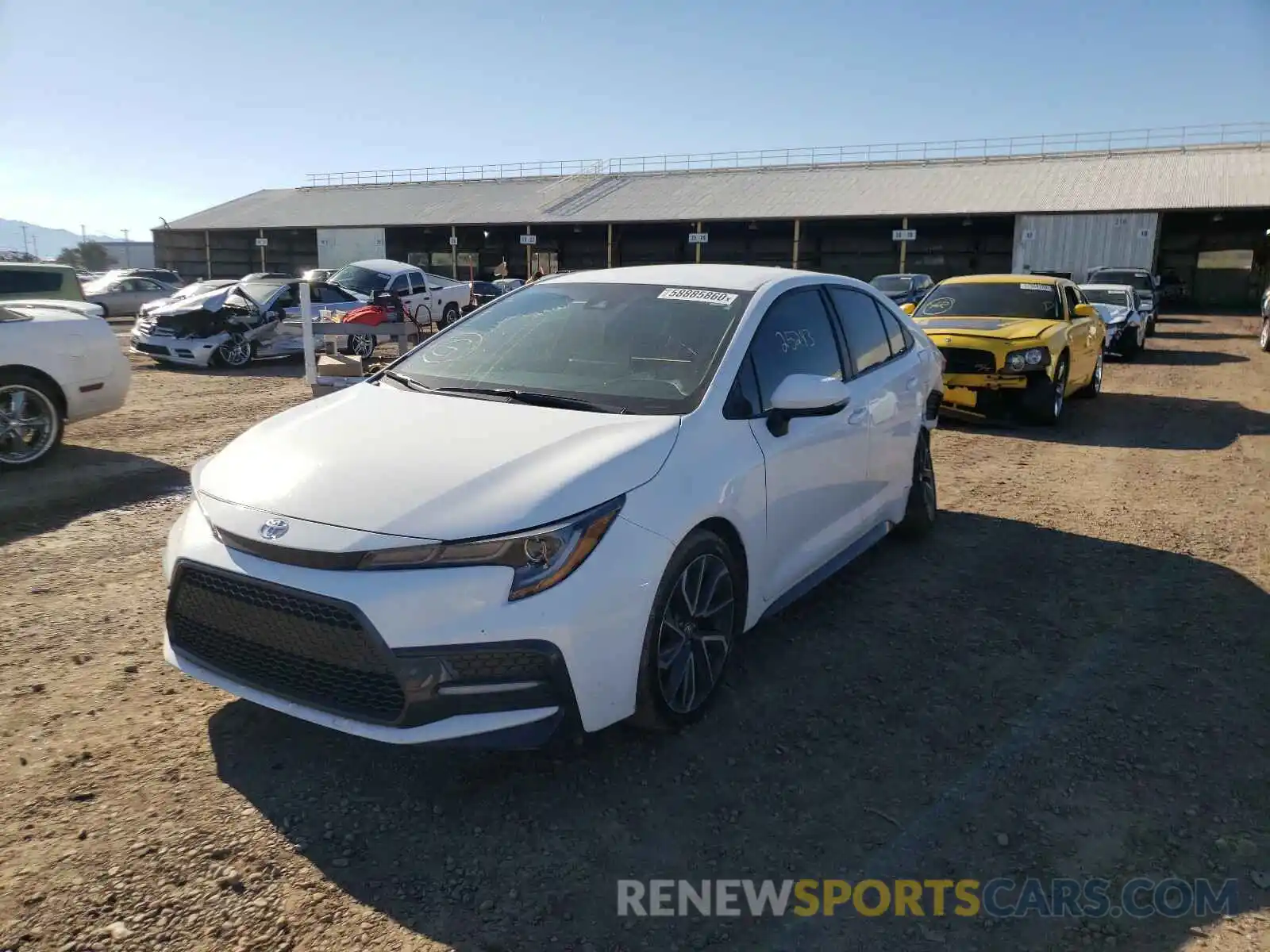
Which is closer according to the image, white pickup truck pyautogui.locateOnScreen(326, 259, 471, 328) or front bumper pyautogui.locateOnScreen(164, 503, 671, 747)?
front bumper pyautogui.locateOnScreen(164, 503, 671, 747)

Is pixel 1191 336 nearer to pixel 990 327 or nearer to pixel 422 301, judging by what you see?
pixel 990 327

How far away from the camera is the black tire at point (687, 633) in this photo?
3.09 meters

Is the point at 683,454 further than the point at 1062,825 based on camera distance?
Yes

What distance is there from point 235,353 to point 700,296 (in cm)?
1325

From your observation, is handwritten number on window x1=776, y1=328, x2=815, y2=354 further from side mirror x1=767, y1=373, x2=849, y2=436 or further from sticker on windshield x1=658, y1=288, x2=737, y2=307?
side mirror x1=767, y1=373, x2=849, y2=436

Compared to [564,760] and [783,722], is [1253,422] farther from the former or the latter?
[564,760]

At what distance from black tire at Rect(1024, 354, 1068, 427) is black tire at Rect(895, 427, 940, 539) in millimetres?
4691

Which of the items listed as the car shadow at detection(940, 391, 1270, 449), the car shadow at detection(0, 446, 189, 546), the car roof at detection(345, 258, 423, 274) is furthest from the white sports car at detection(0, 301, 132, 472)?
the car roof at detection(345, 258, 423, 274)

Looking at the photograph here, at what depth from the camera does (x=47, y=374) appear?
7461 millimetres

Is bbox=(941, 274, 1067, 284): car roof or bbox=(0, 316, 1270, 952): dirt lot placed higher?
bbox=(941, 274, 1067, 284): car roof

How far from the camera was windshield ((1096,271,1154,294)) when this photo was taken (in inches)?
877

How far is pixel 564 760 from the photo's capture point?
3.23 m

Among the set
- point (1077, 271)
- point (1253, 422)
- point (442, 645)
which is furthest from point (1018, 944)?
point (1077, 271)

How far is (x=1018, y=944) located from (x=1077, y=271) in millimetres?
38745
